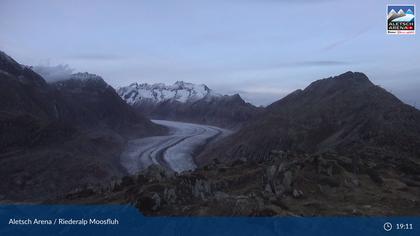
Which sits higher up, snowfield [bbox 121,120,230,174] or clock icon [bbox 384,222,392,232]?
clock icon [bbox 384,222,392,232]

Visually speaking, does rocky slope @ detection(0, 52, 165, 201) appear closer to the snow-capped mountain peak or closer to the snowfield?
the snowfield

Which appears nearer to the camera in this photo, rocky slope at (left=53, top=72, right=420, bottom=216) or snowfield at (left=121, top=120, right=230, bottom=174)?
rocky slope at (left=53, top=72, right=420, bottom=216)

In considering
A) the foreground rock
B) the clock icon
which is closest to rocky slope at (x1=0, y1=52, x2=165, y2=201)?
the foreground rock

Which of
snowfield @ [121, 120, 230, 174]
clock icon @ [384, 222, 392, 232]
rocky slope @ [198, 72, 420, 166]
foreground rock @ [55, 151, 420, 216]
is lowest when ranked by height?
snowfield @ [121, 120, 230, 174]

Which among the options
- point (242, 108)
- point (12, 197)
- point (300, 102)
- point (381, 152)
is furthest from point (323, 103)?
point (242, 108)

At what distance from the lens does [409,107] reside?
2312 inches

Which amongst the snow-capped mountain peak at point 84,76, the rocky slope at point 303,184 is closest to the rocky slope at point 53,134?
the snow-capped mountain peak at point 84,76

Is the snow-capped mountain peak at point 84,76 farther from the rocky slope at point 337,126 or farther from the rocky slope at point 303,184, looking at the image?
the rocky slope at point 303,184

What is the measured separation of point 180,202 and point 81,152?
2126 inches

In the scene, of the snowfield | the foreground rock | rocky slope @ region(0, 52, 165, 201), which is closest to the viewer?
the foreground rock

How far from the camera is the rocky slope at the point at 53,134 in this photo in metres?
59.2

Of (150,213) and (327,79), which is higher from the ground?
(327,79)

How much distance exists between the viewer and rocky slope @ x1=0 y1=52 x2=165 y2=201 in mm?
59191

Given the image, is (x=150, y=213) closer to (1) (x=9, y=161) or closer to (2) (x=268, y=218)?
(2) (x=268, y=218)
